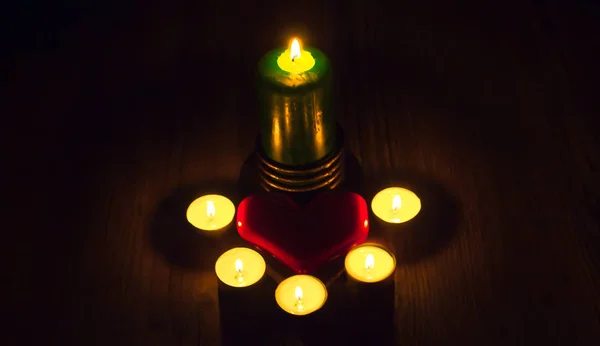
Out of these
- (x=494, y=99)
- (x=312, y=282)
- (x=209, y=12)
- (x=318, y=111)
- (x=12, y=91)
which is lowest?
(x=312, y=282)

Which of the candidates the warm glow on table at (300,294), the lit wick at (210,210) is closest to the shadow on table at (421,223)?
the warm glow on table at (300,294)

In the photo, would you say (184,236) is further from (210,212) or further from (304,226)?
(304,226)

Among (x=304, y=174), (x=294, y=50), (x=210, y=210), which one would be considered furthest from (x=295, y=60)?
(x=210, y=210)

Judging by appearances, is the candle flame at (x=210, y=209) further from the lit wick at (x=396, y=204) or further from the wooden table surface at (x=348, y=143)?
the lit wick at (x=396, y=204)

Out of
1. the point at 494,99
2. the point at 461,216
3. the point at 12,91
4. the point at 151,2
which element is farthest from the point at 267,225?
the point at 151,2

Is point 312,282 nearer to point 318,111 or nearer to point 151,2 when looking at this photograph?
point 318,111

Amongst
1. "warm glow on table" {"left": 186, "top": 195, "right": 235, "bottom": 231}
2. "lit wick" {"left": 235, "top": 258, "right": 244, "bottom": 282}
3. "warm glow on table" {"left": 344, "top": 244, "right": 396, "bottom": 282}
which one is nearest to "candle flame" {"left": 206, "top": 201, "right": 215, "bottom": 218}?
"warm glow on table" {"left": 186, "top": 195, "right": 235, "bottom": 231}

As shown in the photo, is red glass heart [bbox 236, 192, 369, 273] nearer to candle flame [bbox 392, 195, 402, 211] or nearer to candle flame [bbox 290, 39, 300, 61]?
candle flame [bbox 392, 195, 402, 211]
